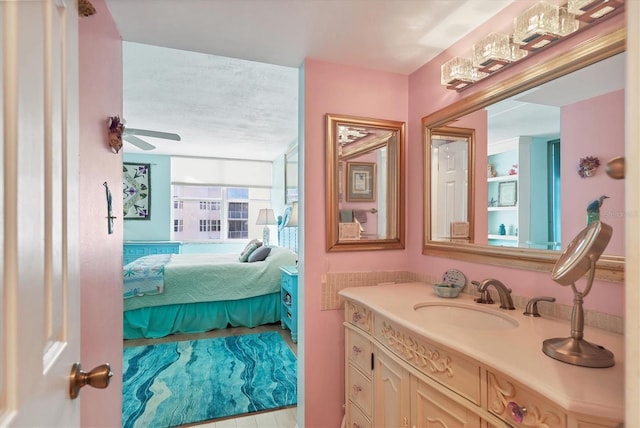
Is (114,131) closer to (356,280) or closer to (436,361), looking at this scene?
(356,280)

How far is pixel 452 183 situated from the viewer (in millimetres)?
1929

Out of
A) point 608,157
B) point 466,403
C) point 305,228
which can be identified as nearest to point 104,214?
point 305,228

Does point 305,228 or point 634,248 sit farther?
point 305,228

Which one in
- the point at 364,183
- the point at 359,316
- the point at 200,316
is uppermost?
the point at 364,183

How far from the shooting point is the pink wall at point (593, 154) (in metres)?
1.13

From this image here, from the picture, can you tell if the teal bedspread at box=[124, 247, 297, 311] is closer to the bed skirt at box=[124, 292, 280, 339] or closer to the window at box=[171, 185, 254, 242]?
the bed skirt at box=[124, 292, 280, 339]

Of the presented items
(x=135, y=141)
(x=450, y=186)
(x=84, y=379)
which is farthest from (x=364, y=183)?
(x=135, y=141)

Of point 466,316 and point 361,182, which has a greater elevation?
point 361,182

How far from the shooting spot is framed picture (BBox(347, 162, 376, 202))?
217 cm

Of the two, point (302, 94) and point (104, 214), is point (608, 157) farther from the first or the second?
point (104, 214)

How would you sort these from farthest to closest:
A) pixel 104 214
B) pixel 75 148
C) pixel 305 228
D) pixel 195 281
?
pixel 195 281
pixel 305 228
pixel 104 214
pixel 75 148

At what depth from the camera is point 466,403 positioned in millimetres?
1063

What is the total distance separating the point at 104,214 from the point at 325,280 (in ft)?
4.04

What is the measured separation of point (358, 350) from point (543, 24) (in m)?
1.71
